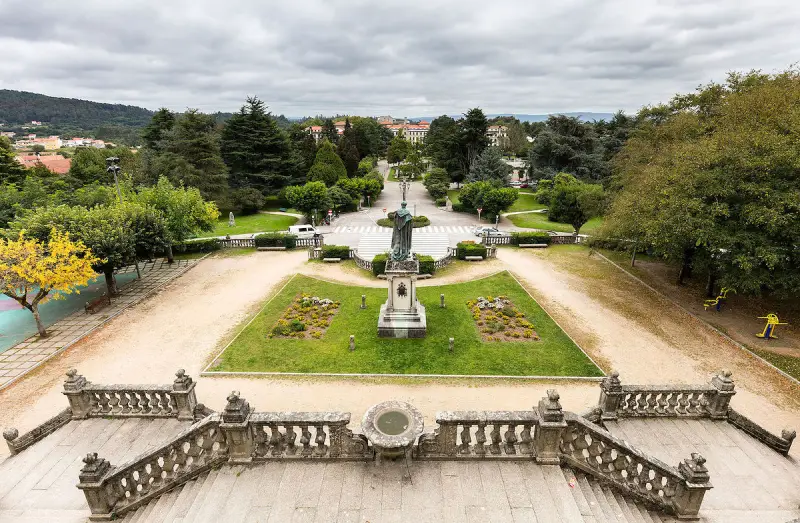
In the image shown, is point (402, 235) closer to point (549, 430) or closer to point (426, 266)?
point (426, 266)

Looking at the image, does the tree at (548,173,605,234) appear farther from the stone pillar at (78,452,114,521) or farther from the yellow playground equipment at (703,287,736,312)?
the stone pillar at (78,452,114,521)

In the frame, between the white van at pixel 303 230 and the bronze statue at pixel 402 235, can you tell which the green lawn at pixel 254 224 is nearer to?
the white van at pixel 303 230

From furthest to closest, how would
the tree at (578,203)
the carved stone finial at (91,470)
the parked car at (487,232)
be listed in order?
the parked car at (487,232) < the tree at (578,203) < the carved stone finial at (91,470)

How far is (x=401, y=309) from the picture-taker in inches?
740

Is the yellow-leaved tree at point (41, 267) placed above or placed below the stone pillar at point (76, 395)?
above

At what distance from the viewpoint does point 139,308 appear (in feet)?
71.9

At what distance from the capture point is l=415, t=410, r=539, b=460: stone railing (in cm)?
816

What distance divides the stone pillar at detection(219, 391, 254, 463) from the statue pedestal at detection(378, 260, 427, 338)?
10.5 m

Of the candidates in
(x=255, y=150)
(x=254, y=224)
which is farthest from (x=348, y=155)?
(x=254, y=224)

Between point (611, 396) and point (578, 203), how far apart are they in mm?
28522

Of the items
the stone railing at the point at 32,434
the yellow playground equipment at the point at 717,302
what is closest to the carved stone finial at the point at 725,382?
the yellow playground equipment at the point at 717,302

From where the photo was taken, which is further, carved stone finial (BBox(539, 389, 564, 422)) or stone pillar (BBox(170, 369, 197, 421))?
stone pillar (BBox(170, 369, 197, 421))

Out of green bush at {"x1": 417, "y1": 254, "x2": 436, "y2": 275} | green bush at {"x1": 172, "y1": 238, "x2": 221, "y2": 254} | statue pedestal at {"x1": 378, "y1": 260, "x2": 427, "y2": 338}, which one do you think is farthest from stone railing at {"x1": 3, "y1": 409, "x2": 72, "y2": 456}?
green bush at {"x1": 172, "y1": 238, "x2": 221, "y2": 254}

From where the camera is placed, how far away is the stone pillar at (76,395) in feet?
35.5
